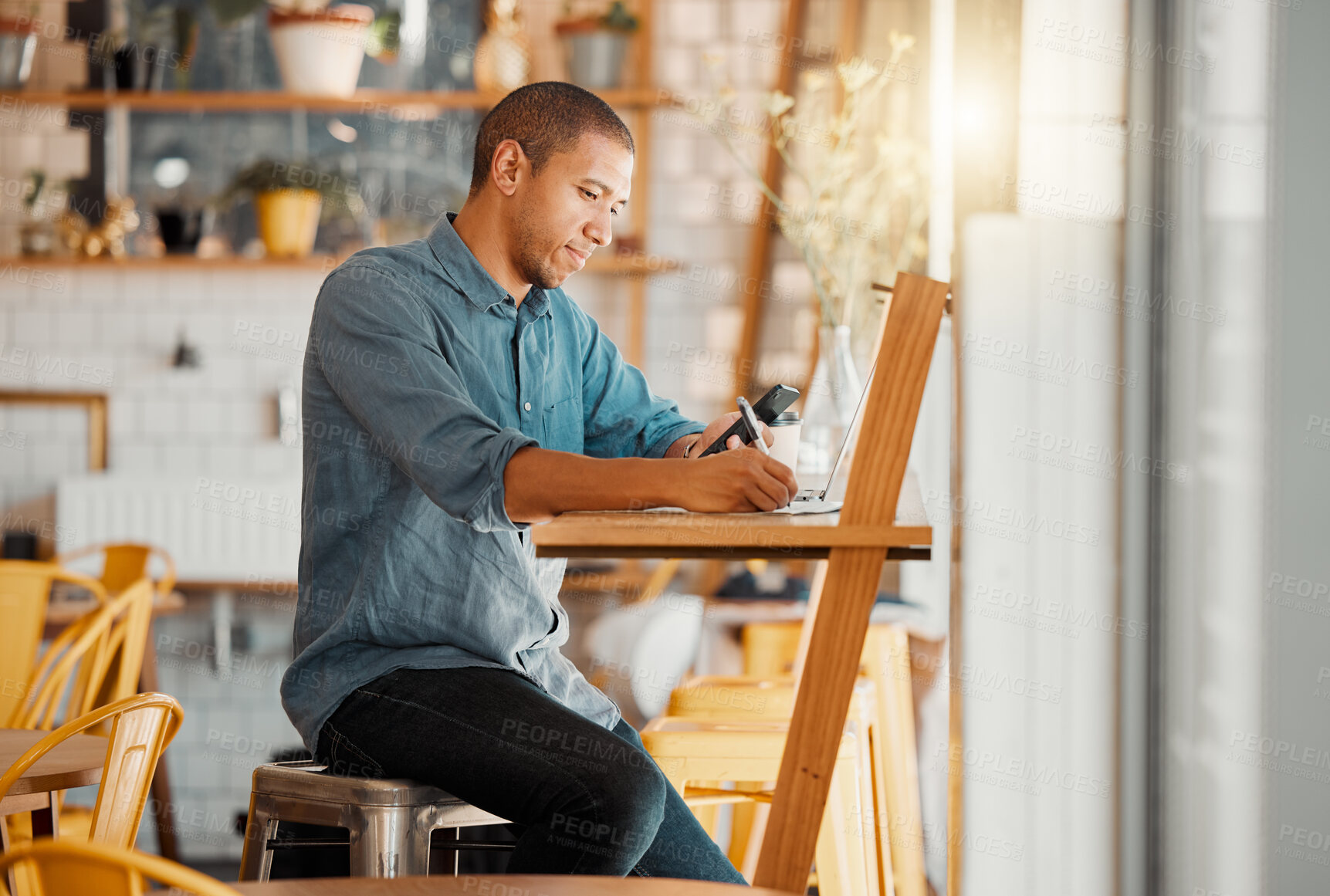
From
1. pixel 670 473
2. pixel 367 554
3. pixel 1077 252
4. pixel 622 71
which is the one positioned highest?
pixel 622 71

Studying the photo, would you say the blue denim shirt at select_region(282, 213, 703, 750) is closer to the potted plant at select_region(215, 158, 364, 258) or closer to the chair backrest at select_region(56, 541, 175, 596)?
the chair backrest at select_region(56, 541, 175, 596)

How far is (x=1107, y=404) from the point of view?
1.46m

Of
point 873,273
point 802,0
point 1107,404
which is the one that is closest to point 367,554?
point 1107,404

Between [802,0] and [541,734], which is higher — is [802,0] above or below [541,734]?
above

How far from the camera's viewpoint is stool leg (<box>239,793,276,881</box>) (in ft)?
4.56

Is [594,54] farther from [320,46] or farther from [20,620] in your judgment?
[20,620]

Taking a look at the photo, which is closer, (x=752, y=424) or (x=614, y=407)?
(x=752, y=424)

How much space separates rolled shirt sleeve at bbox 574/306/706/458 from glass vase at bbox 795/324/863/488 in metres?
0.27

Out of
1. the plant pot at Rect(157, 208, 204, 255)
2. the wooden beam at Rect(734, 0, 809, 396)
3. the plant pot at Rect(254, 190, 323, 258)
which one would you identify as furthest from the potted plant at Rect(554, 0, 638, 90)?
the plant pot at Rect(157, 208, 204, 255)

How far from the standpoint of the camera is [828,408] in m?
2.04

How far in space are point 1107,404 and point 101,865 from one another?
117 cm

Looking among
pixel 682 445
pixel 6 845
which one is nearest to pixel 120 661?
pixel 6 845

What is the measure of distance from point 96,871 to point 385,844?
1.96 ft

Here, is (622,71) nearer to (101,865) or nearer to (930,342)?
(930,342)
